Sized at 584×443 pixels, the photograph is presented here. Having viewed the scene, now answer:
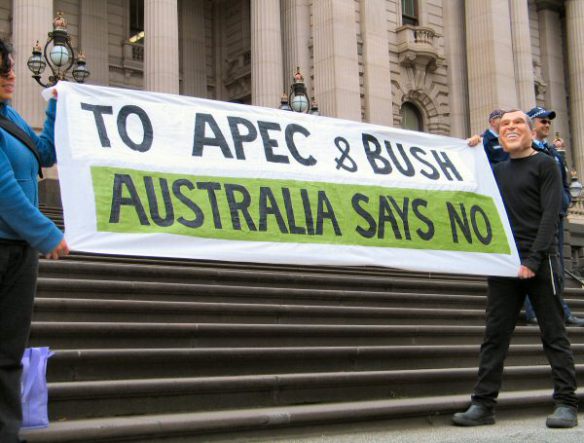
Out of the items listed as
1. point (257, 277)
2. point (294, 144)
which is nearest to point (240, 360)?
point (294, 144)

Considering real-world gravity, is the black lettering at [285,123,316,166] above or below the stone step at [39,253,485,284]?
above

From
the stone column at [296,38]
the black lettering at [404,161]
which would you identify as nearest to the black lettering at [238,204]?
the black lettering at [404,161]

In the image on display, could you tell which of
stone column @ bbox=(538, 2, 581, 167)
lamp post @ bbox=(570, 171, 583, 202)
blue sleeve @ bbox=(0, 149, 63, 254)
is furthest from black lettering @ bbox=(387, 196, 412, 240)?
stone column @ bbox=(538, 2, 581, 167)

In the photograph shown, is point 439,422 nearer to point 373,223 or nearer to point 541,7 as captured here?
point 373,223

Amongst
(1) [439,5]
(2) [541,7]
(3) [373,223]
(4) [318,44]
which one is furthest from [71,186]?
(2) [541,7]

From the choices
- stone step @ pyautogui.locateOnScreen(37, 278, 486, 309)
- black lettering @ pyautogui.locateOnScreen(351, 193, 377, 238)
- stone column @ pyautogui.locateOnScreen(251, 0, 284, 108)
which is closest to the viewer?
black lettering @ pyautogui.locateOnScreen(351, 193, 377, 238)

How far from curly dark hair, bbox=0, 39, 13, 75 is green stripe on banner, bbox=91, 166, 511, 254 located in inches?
47.6

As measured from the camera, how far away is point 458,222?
6.73 m

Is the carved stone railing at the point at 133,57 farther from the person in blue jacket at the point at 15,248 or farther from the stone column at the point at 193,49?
the person in blue jacket at the point at 15,248

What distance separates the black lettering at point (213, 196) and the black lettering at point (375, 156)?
1.51 m

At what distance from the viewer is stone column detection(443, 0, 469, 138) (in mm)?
30203

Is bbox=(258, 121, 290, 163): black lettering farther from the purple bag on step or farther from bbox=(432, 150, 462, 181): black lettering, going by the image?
the purple bag on step

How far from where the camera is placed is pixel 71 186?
5066 millimetres

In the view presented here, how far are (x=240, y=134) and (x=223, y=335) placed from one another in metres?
1.63
